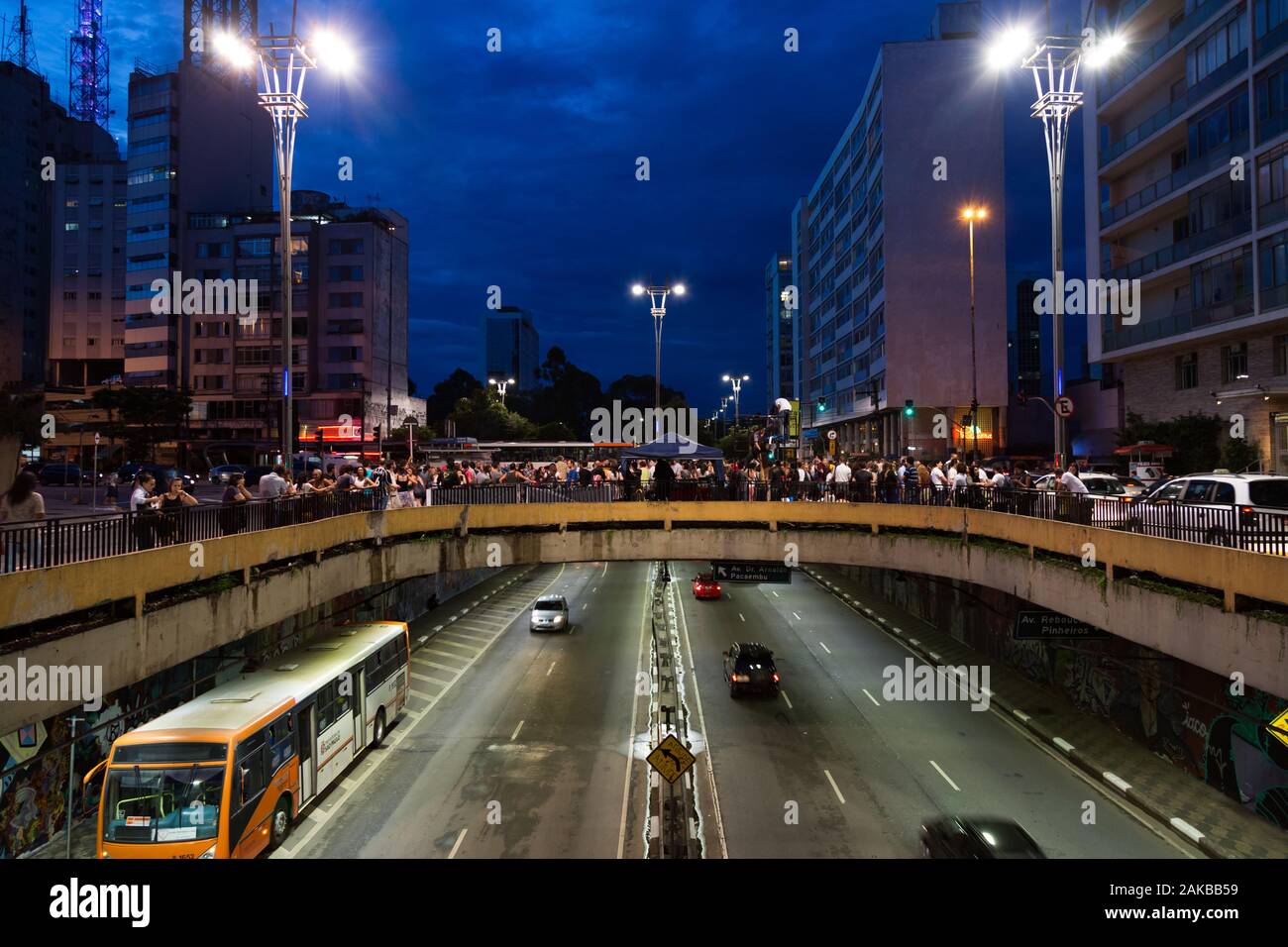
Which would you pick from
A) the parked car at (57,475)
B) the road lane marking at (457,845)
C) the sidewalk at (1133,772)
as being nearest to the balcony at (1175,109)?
the sidewalk at (1133,772)

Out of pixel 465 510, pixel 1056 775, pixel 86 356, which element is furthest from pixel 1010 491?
pixel 86 356

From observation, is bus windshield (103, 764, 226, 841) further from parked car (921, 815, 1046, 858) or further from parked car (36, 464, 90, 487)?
parked car (36, 464, 90, 487)

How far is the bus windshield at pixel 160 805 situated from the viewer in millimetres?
12008

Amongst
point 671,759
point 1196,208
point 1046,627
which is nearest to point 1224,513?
point 1046,627

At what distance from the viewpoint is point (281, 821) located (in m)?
14.4

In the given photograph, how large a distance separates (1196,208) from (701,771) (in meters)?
36.4

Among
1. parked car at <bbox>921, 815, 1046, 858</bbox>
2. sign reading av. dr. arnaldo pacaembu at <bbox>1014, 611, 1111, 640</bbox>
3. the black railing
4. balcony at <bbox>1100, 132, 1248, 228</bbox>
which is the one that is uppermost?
balcony at <bbox>1100, 132, 1248, 228</bbox>

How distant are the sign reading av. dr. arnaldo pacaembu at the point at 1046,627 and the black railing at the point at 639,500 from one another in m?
2.31

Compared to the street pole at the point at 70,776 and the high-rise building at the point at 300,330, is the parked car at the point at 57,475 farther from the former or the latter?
the high-rise building at the point at 300,330

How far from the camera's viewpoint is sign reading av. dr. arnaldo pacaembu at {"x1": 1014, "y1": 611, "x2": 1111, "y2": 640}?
55.3 feet

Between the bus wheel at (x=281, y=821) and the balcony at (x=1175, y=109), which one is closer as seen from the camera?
the bus wheel at (x=281, y=821)

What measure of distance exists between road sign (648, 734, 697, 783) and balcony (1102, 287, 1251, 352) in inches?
1278

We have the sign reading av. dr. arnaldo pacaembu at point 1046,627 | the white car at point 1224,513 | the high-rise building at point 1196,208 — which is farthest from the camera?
the high-rise building at point 1196,208

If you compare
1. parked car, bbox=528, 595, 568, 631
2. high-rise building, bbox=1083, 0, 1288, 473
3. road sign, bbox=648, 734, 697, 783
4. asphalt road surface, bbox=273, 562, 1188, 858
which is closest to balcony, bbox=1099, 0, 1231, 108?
high-rise building, bbox=1083, 0, 1288, 473
